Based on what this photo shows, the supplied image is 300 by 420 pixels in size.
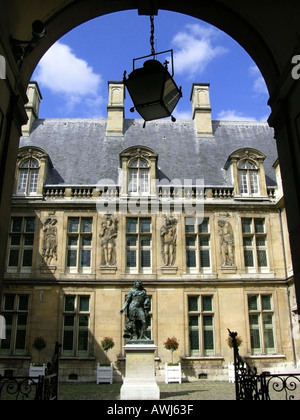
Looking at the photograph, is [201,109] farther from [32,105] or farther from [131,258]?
[131,258]

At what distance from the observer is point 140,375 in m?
10.1

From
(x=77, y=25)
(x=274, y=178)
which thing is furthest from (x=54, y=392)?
(x=274, y=178)

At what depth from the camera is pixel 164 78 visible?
14.5 feet

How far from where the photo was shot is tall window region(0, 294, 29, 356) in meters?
16.3

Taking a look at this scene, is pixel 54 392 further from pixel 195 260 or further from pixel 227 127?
pixel 227 127

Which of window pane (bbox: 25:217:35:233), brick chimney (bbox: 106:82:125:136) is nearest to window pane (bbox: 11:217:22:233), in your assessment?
window pane (bbox: 25:217:35:233)

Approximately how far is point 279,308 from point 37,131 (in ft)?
50.2

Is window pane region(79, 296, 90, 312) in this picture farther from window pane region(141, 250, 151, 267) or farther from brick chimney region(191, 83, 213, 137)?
brick chimney region(191, 83, 213, 137)

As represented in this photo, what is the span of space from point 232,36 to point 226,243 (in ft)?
43.0

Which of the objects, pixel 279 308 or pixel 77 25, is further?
pixel 279 308

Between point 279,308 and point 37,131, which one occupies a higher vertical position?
point 37,131

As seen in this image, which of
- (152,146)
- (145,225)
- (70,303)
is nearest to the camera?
(70,303)

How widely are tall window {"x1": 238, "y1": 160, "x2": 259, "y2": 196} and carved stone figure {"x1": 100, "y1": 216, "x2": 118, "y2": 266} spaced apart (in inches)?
239

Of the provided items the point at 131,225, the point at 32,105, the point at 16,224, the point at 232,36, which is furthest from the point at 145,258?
the point at 232,36
